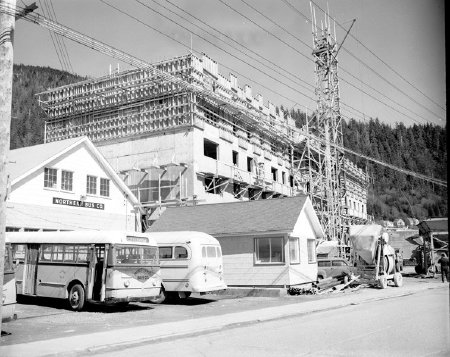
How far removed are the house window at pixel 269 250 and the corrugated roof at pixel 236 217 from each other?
2.08 feet

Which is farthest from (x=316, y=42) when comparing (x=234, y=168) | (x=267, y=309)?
(x=267, y=309)

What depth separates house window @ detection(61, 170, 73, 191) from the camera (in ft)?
100

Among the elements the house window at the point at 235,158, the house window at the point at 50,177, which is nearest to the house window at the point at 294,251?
the house window at the point at 50,177

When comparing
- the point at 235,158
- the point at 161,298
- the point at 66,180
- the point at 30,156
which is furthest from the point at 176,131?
the point at 161,298

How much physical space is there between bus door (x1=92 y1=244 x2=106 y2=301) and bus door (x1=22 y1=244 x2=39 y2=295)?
2971mm

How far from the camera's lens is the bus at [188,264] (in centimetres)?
2027

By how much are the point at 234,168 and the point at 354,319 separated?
96.0 ft

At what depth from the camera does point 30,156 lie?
30875 mm

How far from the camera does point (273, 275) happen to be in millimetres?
24531

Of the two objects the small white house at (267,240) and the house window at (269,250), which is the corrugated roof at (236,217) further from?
the house window at (269,250)

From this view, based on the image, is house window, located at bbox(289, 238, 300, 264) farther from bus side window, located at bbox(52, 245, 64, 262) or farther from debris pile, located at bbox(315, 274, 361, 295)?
bus side window, located at bbox(52, 245, 64, 262)

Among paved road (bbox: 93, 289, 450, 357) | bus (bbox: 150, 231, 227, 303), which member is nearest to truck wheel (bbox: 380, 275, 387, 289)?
bus (bbox: 150, 231, 227, 303)

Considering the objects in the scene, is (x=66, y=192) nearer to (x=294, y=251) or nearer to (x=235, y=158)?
(x=294, y=251)

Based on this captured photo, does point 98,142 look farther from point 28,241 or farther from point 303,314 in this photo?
point 303,314
